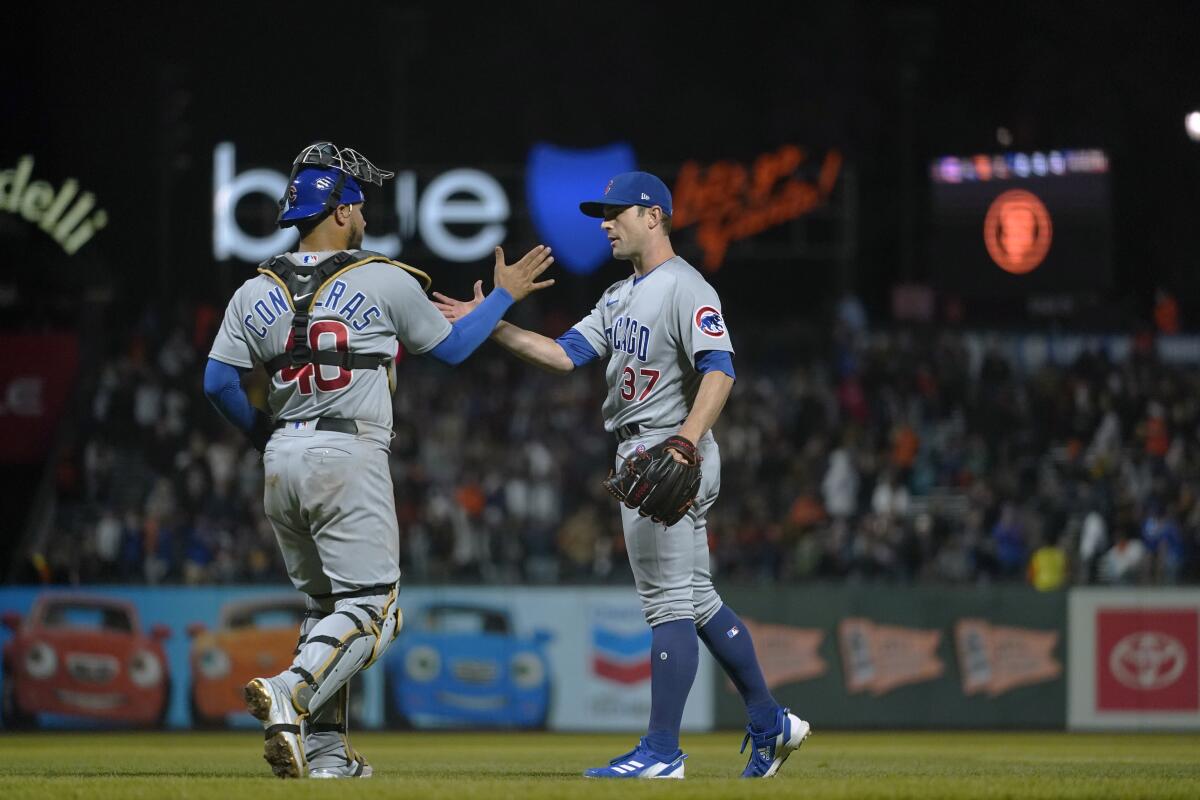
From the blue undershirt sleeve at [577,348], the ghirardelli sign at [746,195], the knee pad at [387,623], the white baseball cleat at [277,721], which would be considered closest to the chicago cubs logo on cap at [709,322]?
the blue undershirt sleeve at [577,348]

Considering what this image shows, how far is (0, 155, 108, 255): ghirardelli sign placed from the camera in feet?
74.8

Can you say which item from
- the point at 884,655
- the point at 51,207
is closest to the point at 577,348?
the point at 884,655

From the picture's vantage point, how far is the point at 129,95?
2766cm

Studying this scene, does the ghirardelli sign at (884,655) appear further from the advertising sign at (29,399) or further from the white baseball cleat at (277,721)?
the advertising sign at (29,399)

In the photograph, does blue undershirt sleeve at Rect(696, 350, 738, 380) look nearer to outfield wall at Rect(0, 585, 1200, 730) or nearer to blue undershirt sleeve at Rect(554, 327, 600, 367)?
blue undershirt sleeve at Rect(554, 327, 600, 367)

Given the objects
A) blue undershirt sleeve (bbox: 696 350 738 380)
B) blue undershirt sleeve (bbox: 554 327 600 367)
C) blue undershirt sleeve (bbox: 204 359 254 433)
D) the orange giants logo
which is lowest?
blue undershirt sleeve (bbox: 204 359 254 433)

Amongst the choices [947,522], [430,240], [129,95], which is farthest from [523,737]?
[129,95]

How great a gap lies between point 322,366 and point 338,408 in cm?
16

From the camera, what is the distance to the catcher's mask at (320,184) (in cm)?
627

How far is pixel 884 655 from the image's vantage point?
15.6 meters

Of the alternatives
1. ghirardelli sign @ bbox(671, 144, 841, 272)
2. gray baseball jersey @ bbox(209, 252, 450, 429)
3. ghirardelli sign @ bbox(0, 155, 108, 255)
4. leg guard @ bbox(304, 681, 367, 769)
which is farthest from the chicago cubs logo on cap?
ghirardelli sign @ bbox(671, 144, 841, 272)

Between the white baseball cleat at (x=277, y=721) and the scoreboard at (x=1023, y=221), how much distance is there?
1926 centimetres

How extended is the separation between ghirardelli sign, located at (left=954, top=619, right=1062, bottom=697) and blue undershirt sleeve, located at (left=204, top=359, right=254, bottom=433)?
1056 centimetres

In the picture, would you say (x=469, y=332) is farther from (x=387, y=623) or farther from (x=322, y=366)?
(x=387, y=623)
